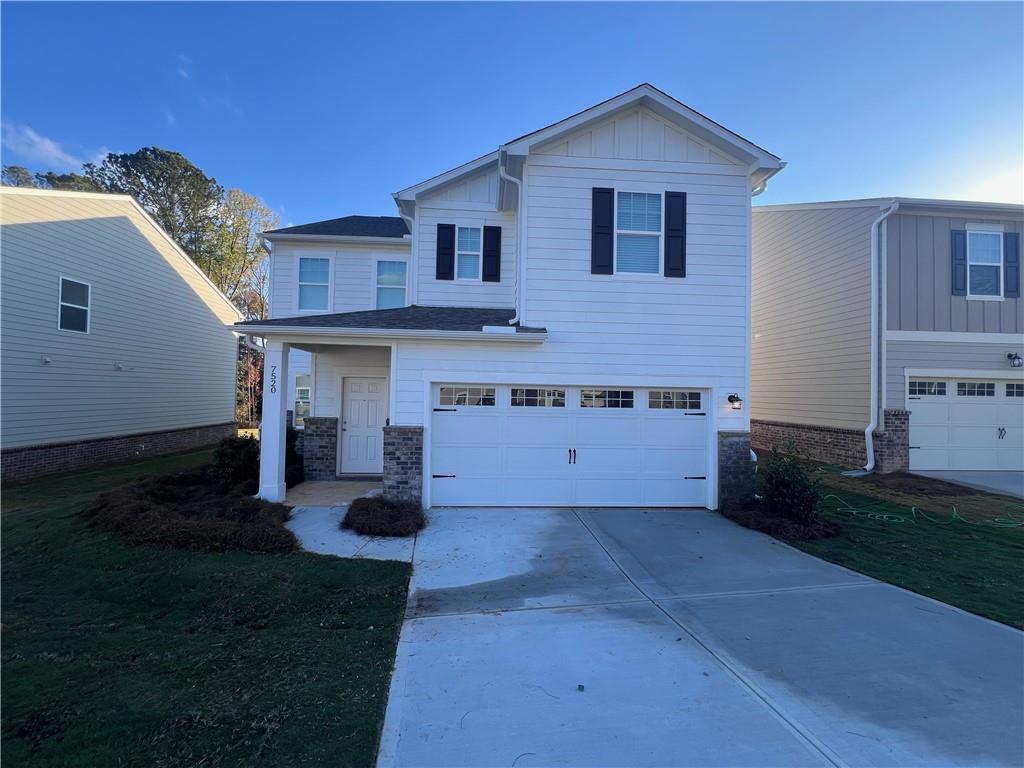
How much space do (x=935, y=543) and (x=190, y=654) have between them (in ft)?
28.5

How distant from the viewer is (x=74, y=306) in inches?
450

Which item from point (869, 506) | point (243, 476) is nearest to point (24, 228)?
point (243, 476)

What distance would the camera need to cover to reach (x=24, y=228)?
1023 centimetres

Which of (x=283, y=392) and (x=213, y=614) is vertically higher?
(x=283, y=392)

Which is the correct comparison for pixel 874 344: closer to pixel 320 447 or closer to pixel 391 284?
pixel 391 284

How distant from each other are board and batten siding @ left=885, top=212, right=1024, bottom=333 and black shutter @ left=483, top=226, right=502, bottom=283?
30.2 ft

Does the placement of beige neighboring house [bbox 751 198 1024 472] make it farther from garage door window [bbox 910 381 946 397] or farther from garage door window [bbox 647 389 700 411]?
garage door window [bbox 647 389 700 411]

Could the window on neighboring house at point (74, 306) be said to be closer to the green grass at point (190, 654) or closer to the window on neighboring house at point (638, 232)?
the green grass at point (190, 654)

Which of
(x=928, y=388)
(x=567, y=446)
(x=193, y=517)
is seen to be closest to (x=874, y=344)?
(x=928, y=388)

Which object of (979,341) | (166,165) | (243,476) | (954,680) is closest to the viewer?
(954,680)

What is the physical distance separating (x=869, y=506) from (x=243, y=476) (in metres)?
11.5

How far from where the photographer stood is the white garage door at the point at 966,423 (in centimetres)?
1123

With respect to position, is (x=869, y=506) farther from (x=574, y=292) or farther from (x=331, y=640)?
(x=331, y=640)

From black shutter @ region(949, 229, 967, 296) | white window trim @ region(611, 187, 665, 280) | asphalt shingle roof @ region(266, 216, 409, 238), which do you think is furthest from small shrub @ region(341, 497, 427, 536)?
black shutter @ region(949, 229, 967, 296)
